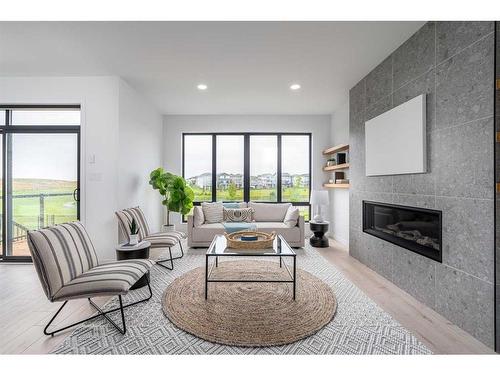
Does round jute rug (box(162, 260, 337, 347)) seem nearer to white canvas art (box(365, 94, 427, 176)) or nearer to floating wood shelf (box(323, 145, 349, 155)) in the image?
white canvas art (box(365, 94, 427, 176))

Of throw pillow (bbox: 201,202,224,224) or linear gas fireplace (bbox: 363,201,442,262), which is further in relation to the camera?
throw pillow (bbox: 201,202,224,224)

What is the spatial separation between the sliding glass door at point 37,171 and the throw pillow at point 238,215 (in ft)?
7.61

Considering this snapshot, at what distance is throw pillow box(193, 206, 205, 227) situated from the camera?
424 centimetres

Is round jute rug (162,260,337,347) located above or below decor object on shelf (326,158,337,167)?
below

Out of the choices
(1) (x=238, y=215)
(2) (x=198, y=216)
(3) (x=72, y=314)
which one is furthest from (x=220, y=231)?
(3) (x=72, y=314)

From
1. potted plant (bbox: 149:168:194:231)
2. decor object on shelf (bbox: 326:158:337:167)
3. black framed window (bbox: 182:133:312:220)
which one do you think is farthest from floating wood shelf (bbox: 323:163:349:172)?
potted plant (bbox: 149:168:194:231)

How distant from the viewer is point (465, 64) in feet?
6.12

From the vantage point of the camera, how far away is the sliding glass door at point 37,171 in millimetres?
3568

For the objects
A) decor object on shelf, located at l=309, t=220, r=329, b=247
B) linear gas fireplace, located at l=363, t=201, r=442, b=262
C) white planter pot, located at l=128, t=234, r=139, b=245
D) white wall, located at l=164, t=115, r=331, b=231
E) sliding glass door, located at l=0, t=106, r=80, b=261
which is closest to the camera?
linear gas fireplace, located at l=363, t=201, r=442, b=262

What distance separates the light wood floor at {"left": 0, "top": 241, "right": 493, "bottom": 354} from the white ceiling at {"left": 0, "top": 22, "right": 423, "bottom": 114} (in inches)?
101

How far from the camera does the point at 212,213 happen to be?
4.65m

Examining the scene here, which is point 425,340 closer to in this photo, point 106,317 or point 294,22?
point 106,317

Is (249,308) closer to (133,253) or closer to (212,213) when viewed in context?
(133,253)
